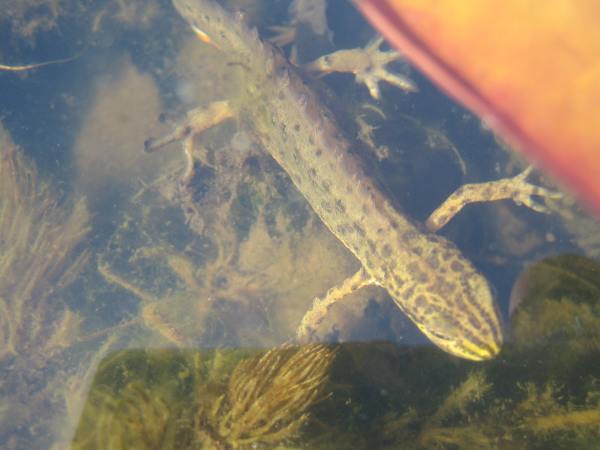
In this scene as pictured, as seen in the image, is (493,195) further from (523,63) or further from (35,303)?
(35,303)

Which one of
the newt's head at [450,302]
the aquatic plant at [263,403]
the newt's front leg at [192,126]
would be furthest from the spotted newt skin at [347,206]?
the aquatic plant at [263,403]

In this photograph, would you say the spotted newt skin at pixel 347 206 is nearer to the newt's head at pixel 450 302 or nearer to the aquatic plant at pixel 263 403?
the newt's head at pixel 450 302

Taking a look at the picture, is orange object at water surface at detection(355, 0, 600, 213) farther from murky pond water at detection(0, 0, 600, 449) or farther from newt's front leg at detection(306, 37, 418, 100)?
newt's front leg at detection(306, 37, 418, 100)

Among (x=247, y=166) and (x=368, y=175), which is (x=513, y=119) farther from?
(x=247, y=166)

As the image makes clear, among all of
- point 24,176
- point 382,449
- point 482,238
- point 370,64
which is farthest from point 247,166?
point 382,449

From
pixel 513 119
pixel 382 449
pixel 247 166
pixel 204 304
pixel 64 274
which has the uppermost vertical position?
pixel 513 119

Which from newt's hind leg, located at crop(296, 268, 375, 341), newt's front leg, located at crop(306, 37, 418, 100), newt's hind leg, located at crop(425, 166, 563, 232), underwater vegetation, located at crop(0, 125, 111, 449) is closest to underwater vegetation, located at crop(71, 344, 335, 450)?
newt's hind leg, located at crop(296, 268, 375, 341)

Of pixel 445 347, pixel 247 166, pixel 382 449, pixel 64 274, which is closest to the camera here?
pixel 382 449
